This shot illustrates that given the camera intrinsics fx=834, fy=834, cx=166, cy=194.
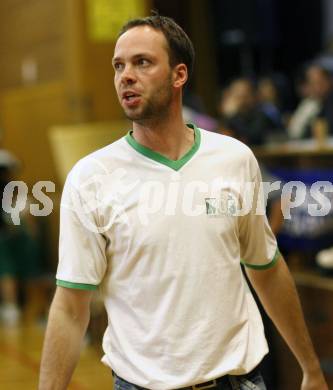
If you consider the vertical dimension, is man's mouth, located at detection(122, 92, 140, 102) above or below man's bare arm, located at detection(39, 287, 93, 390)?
above

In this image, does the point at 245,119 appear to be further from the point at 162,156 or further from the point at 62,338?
the point at 62,338

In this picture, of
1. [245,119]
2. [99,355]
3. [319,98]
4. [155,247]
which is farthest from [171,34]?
[319,98]

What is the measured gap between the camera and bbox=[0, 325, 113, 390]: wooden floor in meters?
5.43

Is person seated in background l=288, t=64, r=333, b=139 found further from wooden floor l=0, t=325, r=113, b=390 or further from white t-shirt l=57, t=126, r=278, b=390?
white t-shirt l=57, t=126, r=278, b=390

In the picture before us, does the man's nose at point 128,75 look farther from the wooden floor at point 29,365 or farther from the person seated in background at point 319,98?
the person seated in background at point 319,98

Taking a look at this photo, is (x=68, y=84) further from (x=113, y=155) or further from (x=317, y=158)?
(x=113, y=155)

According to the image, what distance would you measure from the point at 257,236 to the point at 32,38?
670 cm

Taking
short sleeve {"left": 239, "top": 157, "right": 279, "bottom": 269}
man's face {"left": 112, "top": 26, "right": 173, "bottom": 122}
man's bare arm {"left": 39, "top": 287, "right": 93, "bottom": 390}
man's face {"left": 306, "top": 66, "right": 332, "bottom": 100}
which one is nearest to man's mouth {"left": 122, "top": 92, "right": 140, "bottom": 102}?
man's face {"left": 112, "top": 26, "right": 173, "bottom": 122}

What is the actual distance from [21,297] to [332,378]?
4272mm

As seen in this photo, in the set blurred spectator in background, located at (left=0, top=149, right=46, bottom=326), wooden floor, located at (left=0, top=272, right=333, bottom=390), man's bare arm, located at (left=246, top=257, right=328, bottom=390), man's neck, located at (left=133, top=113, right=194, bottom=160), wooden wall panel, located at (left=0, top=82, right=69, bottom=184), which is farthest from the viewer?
wooden wall panel, located at (left=0, top=82, right=69, bottom=184)

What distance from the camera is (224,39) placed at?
39.0 feet

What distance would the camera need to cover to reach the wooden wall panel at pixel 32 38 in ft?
26.5

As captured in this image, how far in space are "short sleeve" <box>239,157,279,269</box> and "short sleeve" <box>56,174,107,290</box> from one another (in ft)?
1.40

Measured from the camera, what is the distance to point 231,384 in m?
2.25
